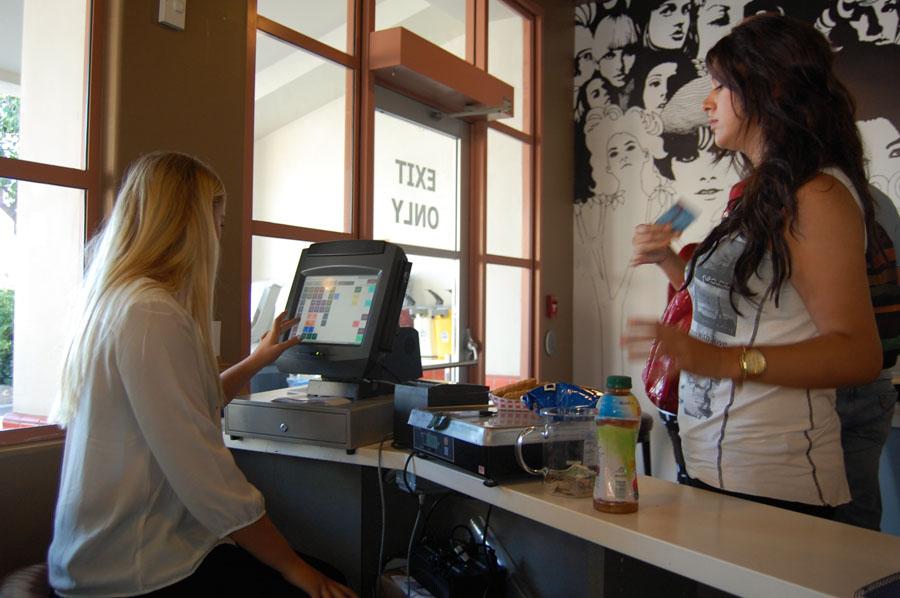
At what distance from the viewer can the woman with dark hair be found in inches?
39.4

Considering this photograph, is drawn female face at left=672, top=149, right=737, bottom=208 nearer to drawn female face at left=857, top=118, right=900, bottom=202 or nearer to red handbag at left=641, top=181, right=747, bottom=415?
drawn female face at left=857, top=118, right=900, bottom=202

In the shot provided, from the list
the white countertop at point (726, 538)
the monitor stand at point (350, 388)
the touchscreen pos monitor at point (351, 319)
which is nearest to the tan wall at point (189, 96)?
the touchscreen pos monitor at point (351, 319)

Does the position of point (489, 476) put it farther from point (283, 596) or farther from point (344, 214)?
point (344, 214)

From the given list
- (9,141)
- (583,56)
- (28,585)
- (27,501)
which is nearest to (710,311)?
(28,585)

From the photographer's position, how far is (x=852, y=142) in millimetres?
1082

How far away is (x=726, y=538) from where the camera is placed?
3.09ft

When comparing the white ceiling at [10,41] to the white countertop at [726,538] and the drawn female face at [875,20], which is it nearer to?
the white countertop at [726,538]

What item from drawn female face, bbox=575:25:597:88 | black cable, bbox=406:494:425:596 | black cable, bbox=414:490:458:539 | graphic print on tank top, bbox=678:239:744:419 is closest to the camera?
graphic print on tank top, bbox=678:239:744:419

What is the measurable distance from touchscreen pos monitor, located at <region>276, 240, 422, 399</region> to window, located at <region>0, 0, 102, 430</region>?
25.2 inches

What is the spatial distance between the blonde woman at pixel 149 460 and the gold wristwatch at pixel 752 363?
0.85 m

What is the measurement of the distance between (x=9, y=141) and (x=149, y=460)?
1.13 meters

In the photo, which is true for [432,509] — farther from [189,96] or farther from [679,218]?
[189,96]

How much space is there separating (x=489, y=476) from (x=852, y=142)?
82 centimetres

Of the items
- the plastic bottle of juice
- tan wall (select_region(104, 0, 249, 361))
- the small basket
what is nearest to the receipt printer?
the small basket
